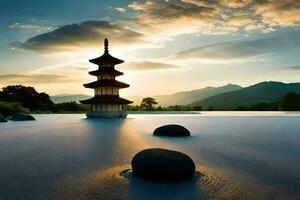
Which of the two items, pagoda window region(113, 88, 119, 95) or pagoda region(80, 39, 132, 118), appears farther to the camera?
pagoda window region(113, 88, 119, 95)

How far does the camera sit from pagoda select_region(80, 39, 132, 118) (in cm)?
4797

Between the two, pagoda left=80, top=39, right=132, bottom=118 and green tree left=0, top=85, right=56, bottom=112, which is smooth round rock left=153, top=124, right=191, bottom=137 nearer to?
pagoda left=80, top=39, right=132, bottom=118

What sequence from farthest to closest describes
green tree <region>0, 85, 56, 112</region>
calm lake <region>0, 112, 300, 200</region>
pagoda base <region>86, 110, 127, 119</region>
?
1. green tree <region>0, 85, 56, 112</region>
2. pagoda base <region>86, 110, 127, 119</region>
3. calm lake <region>0, 112, 300, 200</region>

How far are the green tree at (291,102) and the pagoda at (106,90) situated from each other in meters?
59.1

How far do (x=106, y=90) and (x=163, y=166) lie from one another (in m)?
40.5

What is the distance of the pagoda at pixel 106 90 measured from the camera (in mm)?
47969

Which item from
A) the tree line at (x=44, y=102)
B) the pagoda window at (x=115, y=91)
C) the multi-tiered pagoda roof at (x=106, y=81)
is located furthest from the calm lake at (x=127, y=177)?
the tree line at (x=44, y=102)

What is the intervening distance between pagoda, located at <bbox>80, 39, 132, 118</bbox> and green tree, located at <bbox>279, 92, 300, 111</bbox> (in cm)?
5914

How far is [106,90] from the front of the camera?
159 feet

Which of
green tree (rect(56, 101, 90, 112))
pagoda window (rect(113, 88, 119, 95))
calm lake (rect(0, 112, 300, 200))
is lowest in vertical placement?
calm lake (rect(0, 112, 300, 200))

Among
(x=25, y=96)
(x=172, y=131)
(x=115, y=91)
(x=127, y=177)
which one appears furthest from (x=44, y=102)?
(x=127, y=177)

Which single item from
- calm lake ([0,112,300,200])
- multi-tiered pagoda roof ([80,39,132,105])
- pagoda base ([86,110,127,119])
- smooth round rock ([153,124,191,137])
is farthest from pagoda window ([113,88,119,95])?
calm lake ([0,112,300,200])

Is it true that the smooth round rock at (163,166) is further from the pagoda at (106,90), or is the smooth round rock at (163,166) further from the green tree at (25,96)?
the green tree at (25,96)

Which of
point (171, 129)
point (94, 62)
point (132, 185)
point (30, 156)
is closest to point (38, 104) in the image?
point (94, 62)
